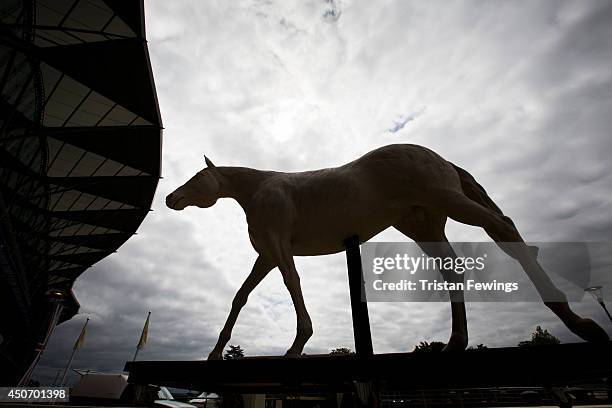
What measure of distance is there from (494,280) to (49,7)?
1458cm

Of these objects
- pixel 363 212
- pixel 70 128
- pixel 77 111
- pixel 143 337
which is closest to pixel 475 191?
pixel 363 212

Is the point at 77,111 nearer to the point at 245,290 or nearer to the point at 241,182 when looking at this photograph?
the point at 241,182

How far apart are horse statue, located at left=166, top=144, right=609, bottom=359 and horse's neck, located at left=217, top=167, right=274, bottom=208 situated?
10.5 inches

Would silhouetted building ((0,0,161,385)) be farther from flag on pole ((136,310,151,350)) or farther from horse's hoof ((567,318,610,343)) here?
horse's hoof ((567,318,610,343))

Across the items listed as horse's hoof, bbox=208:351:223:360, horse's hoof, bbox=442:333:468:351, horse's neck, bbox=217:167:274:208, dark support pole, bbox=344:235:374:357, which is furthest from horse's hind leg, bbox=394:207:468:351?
horse's hoof, bbox=208:351:223:360

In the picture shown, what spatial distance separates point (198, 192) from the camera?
3965 millimetres

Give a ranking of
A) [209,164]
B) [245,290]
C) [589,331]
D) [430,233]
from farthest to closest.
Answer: [209,164]
[245,290]
[430,233]
[589,331]

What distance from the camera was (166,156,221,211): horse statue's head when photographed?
156 inches

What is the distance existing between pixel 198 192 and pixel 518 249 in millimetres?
3292

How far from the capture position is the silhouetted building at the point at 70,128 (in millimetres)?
11250

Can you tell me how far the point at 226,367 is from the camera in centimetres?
244

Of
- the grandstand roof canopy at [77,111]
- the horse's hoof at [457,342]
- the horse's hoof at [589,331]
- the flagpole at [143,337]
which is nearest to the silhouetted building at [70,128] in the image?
the grandstand roof canopy at [77,111]

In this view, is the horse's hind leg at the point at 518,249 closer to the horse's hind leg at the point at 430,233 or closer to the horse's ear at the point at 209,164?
the horse's hind leg at the point at 430,233

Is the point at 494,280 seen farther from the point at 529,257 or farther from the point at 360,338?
the point at 360,338
